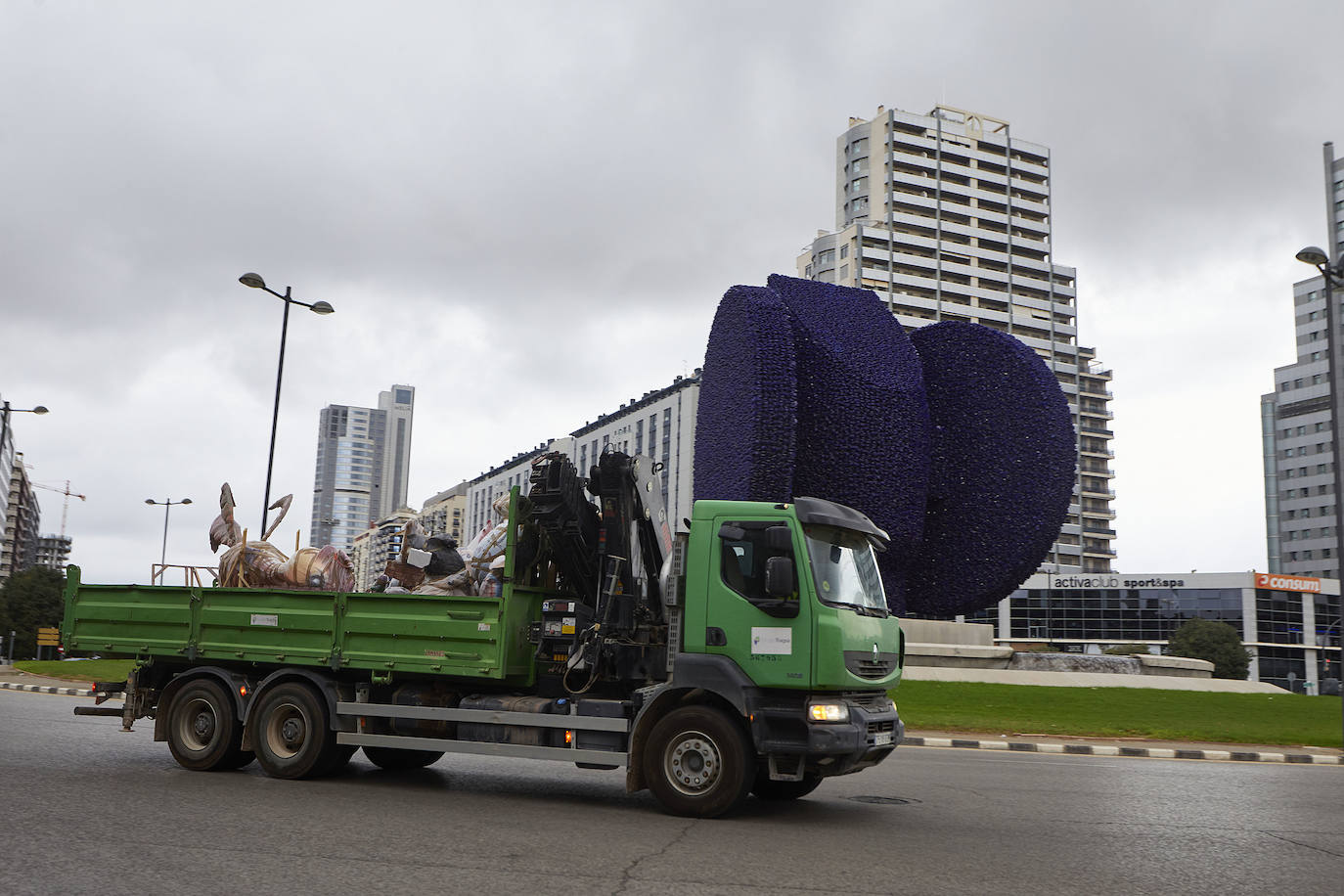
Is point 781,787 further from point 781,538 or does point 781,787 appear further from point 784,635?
point 781,538

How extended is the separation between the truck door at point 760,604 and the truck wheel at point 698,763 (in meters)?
0.48

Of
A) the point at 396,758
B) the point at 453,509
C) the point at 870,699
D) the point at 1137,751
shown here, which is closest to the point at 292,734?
the point at 396,758

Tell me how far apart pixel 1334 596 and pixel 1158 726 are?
88.6 m

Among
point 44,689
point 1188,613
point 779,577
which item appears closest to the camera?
point 779,577

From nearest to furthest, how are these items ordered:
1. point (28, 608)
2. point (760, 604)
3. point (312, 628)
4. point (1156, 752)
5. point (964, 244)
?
point (760, 604) < point (312, 628) < point (1156, 752) < point (28, 608) < point (964, 244)

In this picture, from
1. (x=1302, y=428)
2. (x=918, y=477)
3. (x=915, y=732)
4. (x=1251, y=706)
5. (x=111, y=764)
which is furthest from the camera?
(x=1302, y=428)

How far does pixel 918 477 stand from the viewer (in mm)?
27609

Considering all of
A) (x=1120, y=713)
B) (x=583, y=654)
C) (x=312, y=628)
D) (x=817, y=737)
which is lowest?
(x=1120, y=713)

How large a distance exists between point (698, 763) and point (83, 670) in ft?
106

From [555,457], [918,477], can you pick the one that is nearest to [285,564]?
[555,457]

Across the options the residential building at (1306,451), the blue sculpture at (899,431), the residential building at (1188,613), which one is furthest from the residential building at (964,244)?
the blue sculpture at (899,431)

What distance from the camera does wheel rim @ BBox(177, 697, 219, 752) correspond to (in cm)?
1094

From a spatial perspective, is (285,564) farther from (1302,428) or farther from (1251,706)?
(1302,428)

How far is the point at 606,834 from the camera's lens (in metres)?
7.98
